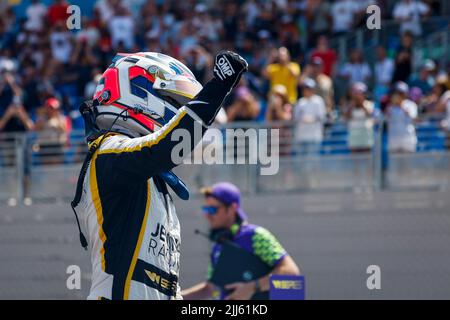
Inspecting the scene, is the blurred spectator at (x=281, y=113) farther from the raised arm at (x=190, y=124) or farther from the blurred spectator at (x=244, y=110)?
the raised arm at (x=190, y=124)

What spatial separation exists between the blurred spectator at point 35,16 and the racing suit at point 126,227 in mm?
11780

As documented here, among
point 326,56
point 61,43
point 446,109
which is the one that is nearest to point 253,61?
point 326,56

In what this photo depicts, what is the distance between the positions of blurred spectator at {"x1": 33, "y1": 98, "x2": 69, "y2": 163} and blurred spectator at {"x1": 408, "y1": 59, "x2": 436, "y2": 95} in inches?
159

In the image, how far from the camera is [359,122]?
10.4 meters

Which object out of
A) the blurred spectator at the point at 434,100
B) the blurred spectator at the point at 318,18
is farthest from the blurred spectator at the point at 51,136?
the blurred spectator at the point at 318,18

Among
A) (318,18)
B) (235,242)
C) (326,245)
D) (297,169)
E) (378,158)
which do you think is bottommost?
(326,245)

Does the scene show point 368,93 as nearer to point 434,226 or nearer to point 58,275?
point 434,226

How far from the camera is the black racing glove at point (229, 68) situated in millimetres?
3529

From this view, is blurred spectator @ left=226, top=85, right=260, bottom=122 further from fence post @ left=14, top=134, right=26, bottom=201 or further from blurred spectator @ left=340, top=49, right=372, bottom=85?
fence post @ left=14, top=134, right=26, bottom=201

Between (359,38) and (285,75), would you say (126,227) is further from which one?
(359,38)

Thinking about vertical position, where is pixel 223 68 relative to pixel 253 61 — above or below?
below

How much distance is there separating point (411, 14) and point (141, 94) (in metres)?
9.93

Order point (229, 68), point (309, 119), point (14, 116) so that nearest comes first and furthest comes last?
1. point (229, 68)
2. point (309, 119)
3. point (14, 116)

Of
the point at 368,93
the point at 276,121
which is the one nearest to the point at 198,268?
the point at 276,121
